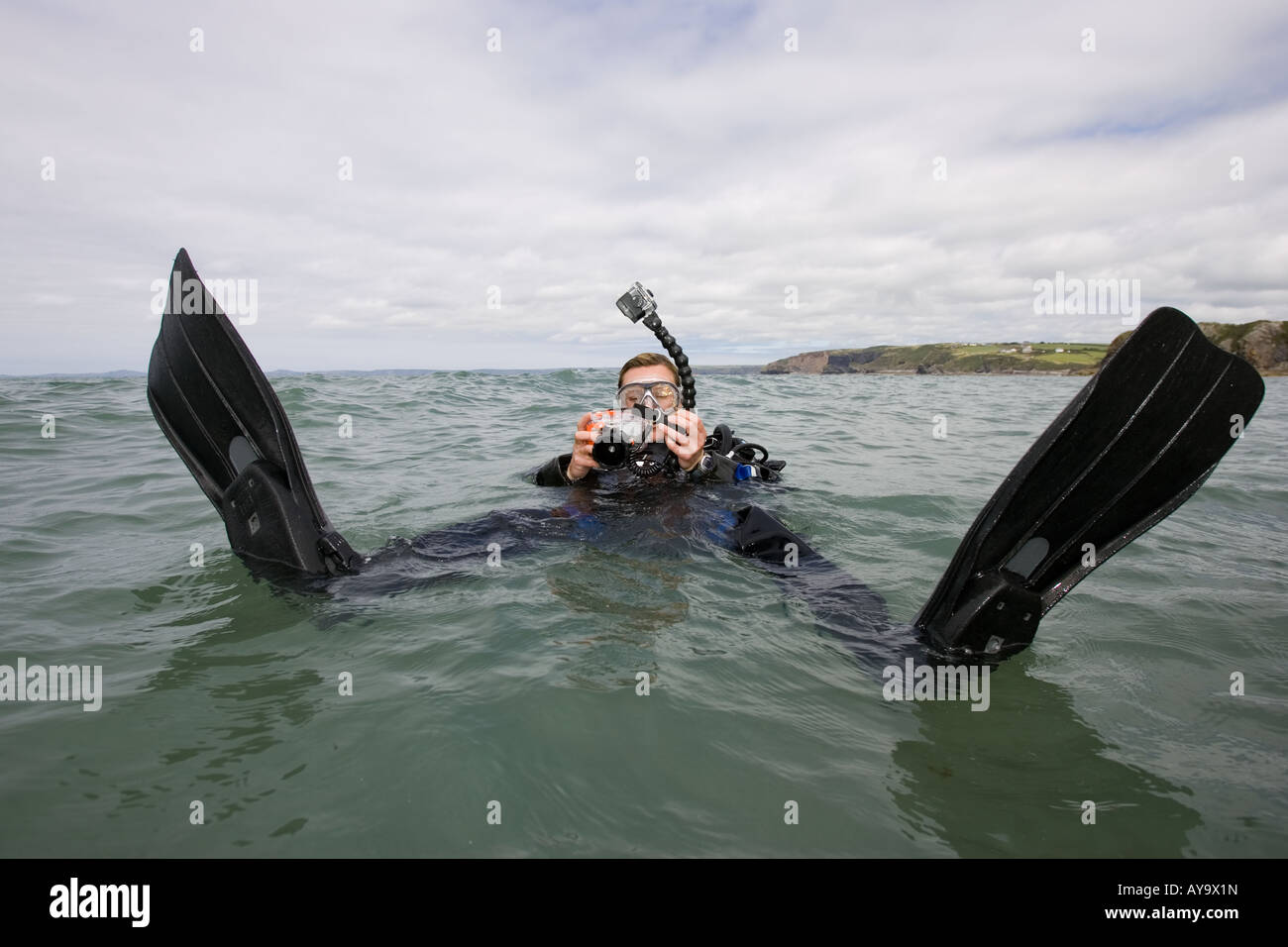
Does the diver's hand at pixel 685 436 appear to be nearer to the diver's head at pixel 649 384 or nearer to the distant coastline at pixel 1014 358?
the diver's head at pixel 649 384

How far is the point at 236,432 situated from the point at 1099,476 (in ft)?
14.0

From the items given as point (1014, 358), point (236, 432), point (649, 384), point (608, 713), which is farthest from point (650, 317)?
point (1014, 358)

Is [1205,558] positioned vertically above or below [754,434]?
below

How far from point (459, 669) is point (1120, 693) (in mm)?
2902

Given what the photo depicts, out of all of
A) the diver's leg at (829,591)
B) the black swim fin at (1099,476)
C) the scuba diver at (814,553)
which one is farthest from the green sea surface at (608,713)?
the black swim fin at (1099,476)

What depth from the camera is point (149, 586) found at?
3.70 m

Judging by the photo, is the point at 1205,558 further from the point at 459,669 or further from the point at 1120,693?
the point at 459,669

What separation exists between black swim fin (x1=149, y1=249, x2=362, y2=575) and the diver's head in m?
2.38

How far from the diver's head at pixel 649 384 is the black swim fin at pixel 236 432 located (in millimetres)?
2377

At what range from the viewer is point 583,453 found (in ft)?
15.6

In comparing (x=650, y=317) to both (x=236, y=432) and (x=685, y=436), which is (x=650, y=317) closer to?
(x=685, y=436)
